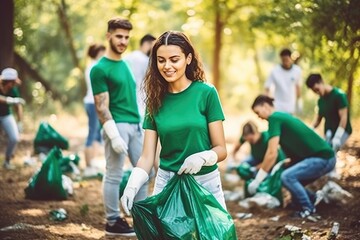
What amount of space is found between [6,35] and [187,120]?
318 inches

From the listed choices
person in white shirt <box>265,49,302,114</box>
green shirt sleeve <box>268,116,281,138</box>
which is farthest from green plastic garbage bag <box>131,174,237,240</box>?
person in white shirt <box>265,49,302,114</box>

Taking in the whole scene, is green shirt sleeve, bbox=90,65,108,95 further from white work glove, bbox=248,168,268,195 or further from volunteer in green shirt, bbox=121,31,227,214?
white work glove, bbox=248,168,268,195

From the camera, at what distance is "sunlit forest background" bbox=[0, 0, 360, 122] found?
17.8 ft

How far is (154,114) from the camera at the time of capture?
3.04 m

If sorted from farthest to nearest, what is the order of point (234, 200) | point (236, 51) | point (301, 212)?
point (236, 51), point (234, 200), point (301, 212)

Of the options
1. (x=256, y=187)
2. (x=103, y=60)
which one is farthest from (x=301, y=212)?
(x=103, y=60)

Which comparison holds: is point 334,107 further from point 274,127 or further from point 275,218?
point 275,218

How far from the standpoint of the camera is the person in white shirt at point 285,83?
8.14m

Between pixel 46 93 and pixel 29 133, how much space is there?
15.9 feet

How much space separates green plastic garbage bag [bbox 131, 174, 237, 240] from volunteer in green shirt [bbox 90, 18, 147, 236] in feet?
4.95

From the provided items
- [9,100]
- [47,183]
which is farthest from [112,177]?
[9,100]

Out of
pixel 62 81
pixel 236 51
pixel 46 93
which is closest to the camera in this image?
pixel 46 93

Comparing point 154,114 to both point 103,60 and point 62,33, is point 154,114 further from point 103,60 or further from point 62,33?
point 62,33

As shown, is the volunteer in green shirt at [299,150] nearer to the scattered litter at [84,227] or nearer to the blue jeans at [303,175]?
the blue jeans at [303,175]
